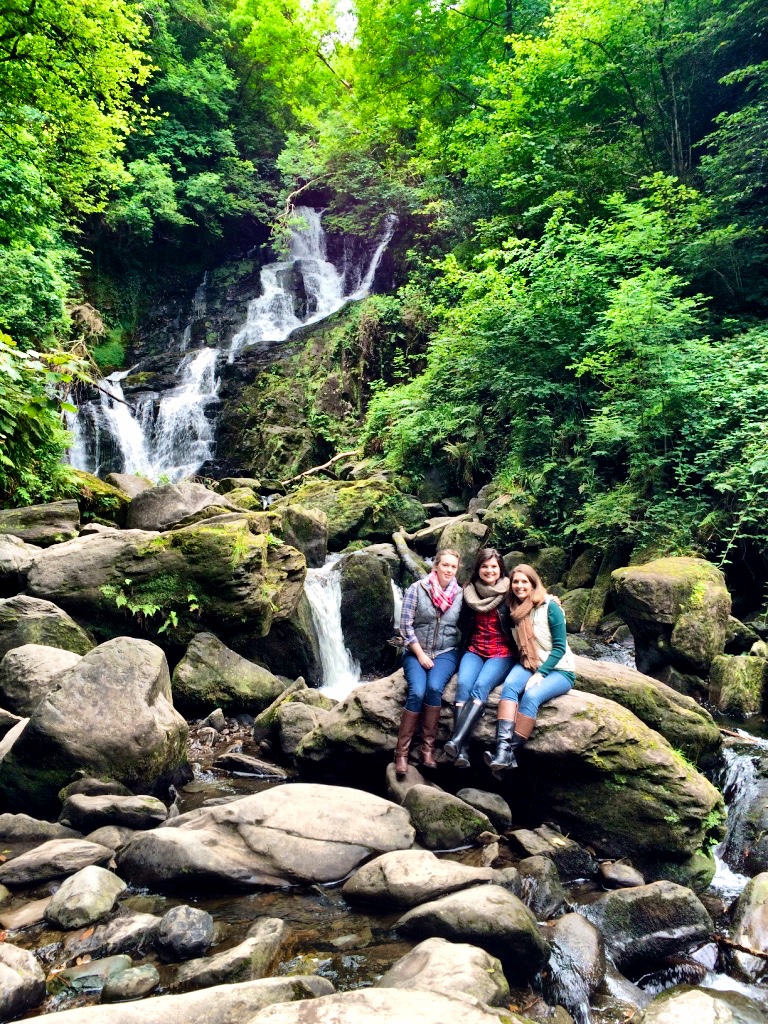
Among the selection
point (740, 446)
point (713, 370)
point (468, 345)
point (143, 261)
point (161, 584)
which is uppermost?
point (143, 261)

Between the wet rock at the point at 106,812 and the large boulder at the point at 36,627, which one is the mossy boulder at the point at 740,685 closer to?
the wet rock at the point at 106,812

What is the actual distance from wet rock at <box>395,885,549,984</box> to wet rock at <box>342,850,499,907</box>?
0.25 metres

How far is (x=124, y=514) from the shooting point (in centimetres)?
1237

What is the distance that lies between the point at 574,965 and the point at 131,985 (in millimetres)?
2743

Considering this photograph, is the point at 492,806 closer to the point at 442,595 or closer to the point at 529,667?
the point at 529,667

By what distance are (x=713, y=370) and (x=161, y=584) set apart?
33.0 feet

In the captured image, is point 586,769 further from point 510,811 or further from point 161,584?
point 161,584

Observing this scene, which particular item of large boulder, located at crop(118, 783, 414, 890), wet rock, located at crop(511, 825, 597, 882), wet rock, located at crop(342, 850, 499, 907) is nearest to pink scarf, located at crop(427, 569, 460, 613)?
large boulder, located at crop(118, 783, 414, 890)

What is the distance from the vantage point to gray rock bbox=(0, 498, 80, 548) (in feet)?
32.9

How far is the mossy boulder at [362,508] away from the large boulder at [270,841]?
9.52m

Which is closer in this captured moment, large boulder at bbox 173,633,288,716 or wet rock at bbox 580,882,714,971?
wet rock at bbox 580,882,714,971

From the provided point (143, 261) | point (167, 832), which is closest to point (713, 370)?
point (167, 832)

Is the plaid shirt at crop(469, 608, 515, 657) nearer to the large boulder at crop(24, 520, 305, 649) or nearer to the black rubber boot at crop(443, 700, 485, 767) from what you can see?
the black rubber boot at crop(443, 700, 485, 767)

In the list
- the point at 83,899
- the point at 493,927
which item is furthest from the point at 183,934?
the point at 493,927
